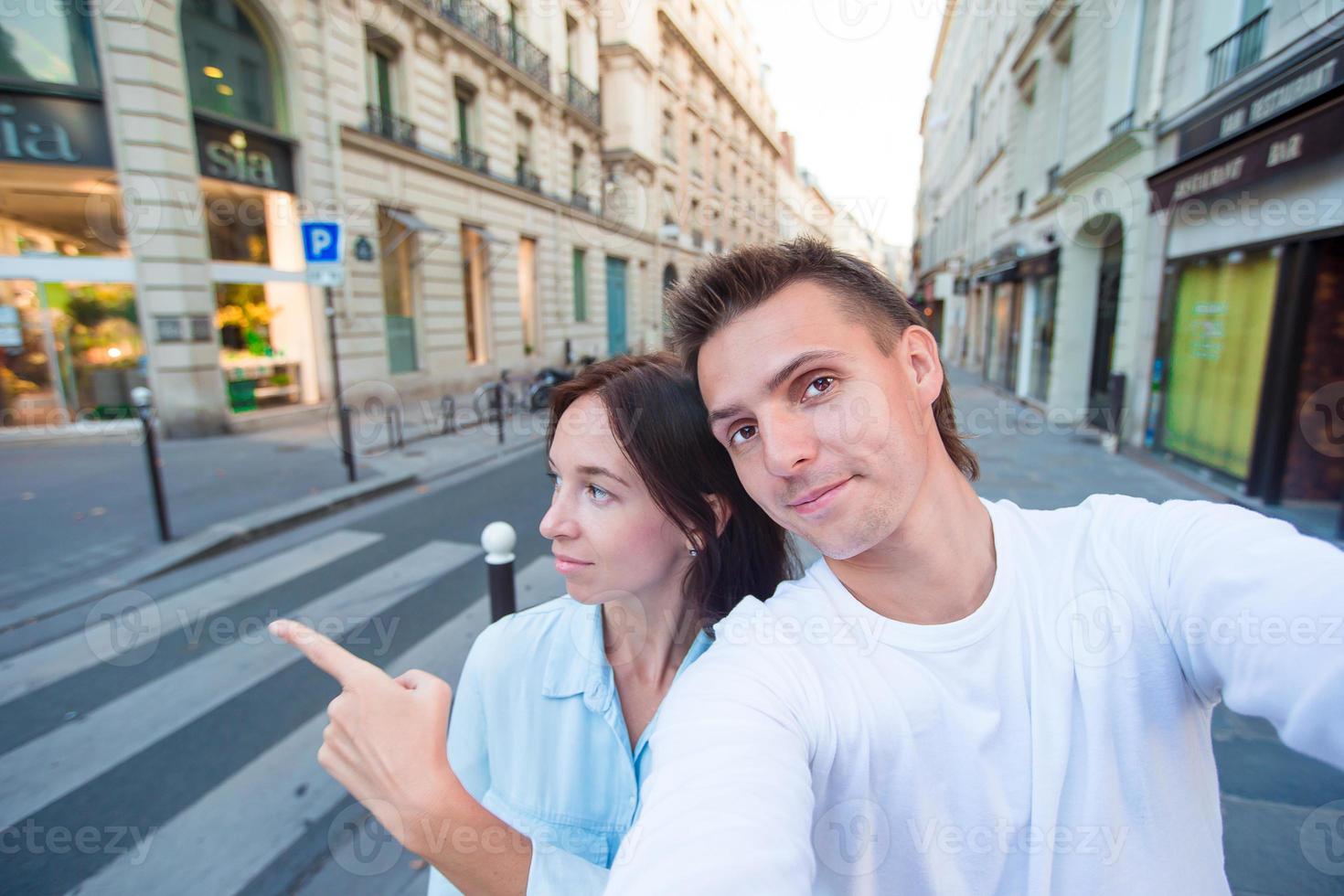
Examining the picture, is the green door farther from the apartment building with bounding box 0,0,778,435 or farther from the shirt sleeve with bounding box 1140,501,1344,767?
the shirt sleeve with bounding box 1140,501,1344,767

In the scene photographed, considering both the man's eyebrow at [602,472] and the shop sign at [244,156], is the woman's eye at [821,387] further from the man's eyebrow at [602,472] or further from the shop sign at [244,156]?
the shop sign at [244,156]

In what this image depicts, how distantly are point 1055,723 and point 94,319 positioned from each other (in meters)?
13.1

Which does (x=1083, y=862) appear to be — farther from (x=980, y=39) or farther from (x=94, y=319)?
(x=980, y=39)

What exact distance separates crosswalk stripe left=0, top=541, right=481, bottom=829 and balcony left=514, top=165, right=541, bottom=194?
16.0m

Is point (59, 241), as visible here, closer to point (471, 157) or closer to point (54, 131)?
point (54, 131)

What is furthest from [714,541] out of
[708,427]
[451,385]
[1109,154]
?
[451,385]

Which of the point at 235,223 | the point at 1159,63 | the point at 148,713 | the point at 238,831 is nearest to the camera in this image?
the point at 238,831

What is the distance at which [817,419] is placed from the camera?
1211 mm

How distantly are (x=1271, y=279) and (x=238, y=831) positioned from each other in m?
9.21

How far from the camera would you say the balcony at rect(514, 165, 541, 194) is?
1777cm

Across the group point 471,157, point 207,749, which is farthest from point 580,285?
point 207,749

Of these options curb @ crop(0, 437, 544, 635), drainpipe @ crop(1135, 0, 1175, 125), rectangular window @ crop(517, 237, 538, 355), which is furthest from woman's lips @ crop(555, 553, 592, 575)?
rectangular window @ crop(517, 237, 538, 355)

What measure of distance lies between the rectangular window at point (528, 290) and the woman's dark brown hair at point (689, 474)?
17.6m

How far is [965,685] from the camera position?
109 centimetres
